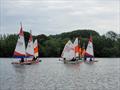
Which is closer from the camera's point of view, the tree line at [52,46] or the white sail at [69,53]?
the white sail at [69,53]

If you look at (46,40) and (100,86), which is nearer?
(100,86)

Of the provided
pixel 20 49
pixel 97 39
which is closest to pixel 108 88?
pixel 20 49

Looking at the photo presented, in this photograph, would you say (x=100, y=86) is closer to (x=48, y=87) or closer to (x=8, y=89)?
(x=48, y=87)

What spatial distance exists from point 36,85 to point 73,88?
128 inches

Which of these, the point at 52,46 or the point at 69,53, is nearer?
the point at 69,53

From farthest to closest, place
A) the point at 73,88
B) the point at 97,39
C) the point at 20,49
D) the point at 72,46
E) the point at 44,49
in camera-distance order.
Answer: the point at 97,39
the point at 44,49
the point at 72,46
the point at 20,49
the point at 73,88

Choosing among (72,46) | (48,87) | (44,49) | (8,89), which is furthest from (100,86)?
(44,49)

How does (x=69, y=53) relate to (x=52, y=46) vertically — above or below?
below

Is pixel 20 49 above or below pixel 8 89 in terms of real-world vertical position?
above

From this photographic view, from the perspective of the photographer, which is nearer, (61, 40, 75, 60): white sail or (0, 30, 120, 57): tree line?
(61, 40, 75, 60): white sail

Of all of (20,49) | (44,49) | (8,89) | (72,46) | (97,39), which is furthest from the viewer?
(97,39)

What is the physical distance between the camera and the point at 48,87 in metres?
28.7

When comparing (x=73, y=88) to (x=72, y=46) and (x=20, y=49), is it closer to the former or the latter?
(x=20, y=49)

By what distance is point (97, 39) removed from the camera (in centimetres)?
12794
